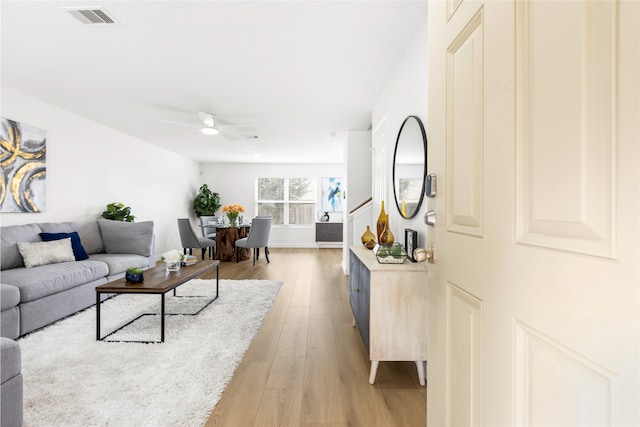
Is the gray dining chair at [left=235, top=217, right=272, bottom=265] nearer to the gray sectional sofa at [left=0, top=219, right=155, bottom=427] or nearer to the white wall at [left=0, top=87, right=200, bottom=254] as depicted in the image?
the gray sectional sofa at [left=0, top=219, right=155, bottom=427]

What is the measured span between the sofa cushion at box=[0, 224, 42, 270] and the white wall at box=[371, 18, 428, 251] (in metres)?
3.70

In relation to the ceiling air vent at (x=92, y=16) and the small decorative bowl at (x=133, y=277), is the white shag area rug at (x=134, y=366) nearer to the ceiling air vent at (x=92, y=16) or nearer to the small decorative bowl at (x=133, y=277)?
the small decorative bowl at (x=133, y=277)

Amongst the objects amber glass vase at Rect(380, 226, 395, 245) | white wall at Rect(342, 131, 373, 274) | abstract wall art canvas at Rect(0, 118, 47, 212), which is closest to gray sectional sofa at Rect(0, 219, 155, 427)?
abstract wall art canvas at Rect(0, 118, 47, 212)

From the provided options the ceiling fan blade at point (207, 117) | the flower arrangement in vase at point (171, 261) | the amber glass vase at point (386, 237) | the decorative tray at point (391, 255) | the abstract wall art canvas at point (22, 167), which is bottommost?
the flower arrangement in vase at point (171, 261)

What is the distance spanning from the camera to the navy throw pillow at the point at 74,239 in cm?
356

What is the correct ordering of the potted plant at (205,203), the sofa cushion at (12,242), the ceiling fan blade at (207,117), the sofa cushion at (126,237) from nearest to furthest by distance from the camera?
the sofa cushion at (12,242), the ceiling fan blade at (207,117), the sofa cushion at (126,237), the potted plant at (205,203)

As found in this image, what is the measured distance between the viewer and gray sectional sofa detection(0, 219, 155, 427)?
1497 millimetres

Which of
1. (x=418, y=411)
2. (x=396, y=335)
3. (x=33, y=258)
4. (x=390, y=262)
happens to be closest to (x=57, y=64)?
(x=33, y=258)

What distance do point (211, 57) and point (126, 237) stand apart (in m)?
2.88

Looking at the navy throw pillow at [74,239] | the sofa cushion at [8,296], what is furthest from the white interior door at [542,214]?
the navy throw pillow at [74,239]

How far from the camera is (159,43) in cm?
252

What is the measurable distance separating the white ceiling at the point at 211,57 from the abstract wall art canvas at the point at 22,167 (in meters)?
0.46

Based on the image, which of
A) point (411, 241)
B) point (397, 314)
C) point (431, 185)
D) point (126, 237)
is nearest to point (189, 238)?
point (126, 237)

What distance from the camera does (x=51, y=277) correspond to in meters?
2.89
